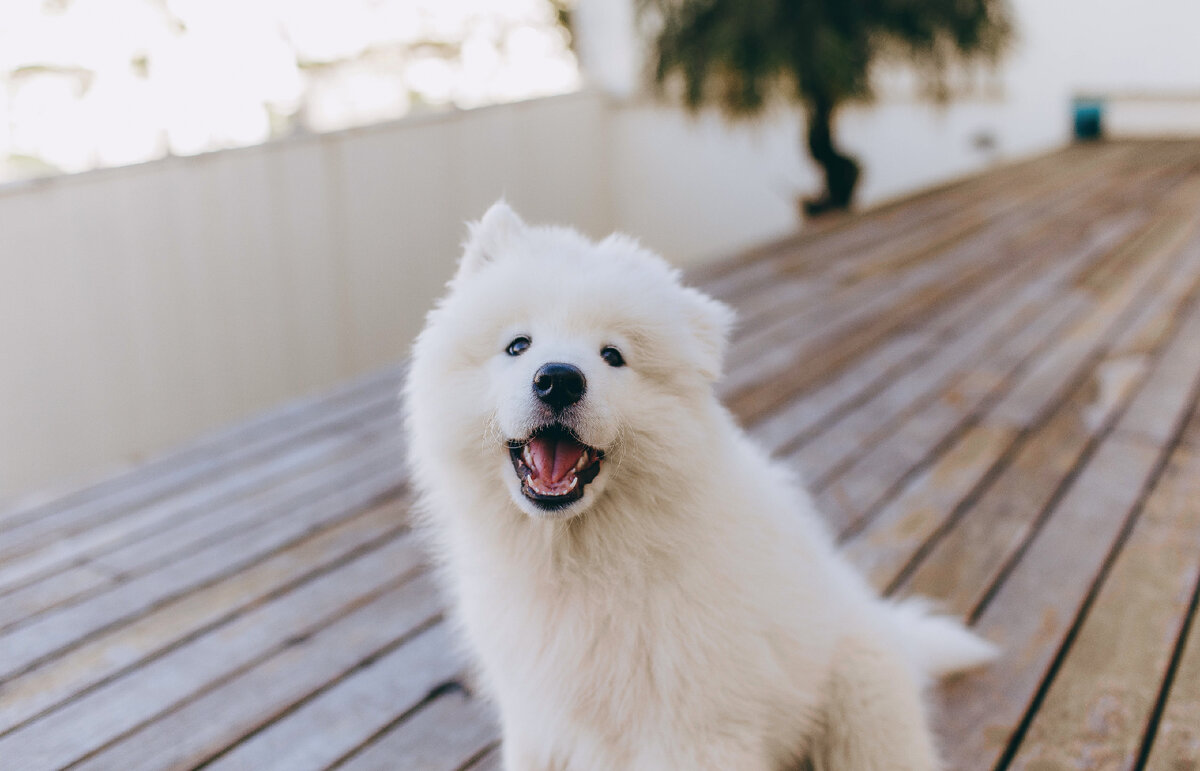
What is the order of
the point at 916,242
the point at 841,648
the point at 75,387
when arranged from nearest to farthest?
the point at 841,648, the point at 75,387, the point at 916,242

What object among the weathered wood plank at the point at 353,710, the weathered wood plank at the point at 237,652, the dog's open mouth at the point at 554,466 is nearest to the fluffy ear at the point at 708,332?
the dog's open mouth at the point at 554,466

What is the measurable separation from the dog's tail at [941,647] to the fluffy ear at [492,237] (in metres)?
1.03

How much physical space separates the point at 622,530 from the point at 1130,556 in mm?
1500

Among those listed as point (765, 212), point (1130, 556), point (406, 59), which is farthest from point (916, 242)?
point (1130, 556)

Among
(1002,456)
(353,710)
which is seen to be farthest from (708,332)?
(1002,456)

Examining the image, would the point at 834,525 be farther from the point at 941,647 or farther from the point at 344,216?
the point at 344,216

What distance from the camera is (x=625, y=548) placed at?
1.41 m

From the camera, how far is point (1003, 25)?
20.3 ft

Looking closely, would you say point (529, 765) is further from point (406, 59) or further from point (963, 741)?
point (406, 59)

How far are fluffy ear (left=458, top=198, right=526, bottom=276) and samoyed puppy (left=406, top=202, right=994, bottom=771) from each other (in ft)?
0.12

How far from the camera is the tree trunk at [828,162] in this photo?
20.8 feet

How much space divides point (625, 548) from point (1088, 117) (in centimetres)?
969

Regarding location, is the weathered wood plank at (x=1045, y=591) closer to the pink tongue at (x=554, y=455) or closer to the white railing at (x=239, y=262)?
the pink tongue at (x=554, y=455)

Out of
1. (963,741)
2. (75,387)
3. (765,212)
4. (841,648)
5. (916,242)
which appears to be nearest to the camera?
(841,648)
